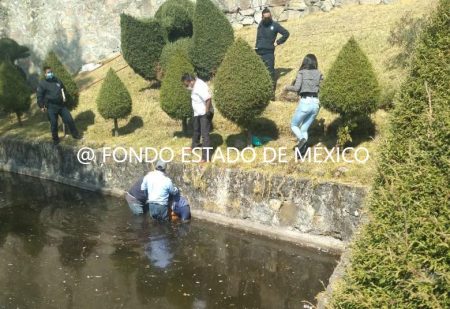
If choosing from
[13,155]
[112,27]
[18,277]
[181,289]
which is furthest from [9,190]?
[112,27]

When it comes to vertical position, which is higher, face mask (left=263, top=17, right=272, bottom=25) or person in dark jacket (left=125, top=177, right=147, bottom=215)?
face mask (left=263, top=17, right=272, bottom=25)

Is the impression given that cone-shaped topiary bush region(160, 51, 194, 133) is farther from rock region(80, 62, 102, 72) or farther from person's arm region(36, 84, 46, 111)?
rock region(80, 62, 102, 72)

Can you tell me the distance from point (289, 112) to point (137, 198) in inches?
165

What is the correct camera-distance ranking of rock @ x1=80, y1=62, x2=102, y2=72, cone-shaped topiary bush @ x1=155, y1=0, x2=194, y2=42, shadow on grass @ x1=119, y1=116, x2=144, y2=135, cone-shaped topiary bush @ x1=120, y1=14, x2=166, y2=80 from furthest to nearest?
rock @ x1=80, y1=62, x2=102, y2=72 → cone-shaped topiary bush @ x1=155, y1=0, x2=194, y2=42 → cone-shaped topiary bush @ x1=120, y1=14, x2=166, y2=80 → shadow on grass @ x1=119, y1=116, x2=144, y2=135

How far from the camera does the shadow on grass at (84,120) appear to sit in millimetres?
14008

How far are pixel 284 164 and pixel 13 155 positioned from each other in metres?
9.61

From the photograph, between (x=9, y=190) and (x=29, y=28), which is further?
(x=29, y=28)

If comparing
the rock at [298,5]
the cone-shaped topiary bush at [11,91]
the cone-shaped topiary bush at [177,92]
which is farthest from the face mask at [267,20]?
the cone-shaped topiary bush at [11,91]

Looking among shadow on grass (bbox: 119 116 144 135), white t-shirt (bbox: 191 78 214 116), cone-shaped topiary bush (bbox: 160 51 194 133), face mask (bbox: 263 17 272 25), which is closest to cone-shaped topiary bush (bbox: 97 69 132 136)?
shadow on grass (bbox: 119 116 144 135)

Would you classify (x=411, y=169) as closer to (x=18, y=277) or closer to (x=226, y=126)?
(x=18, y=277)

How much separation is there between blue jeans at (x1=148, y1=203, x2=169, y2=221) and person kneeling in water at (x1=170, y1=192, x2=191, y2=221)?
14 centimetres

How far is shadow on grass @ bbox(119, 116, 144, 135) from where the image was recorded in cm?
1299

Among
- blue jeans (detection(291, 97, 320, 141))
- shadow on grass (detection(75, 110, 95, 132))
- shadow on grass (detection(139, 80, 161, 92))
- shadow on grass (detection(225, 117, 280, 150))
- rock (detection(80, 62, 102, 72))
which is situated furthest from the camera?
rock (detection(80, 62, 102, 72))

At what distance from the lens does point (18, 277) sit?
272 inches
